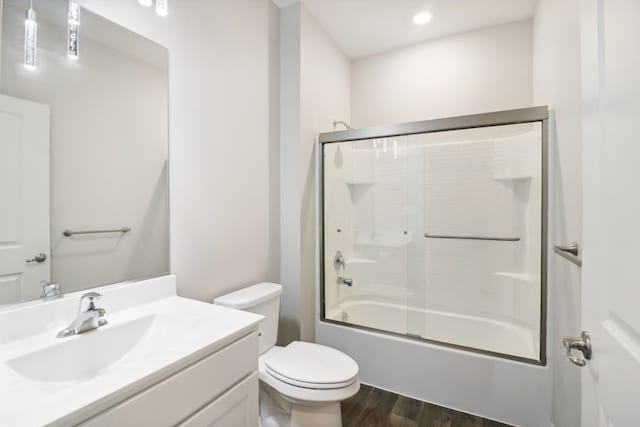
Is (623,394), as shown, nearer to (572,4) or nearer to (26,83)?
(572,4)

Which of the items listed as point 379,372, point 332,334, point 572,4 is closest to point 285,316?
point 332,334

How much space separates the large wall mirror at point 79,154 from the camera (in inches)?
34.4

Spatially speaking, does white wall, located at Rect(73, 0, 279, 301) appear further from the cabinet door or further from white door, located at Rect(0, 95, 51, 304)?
the cabinet door

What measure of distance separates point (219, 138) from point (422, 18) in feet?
6.14

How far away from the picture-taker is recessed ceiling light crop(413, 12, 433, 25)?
214cm

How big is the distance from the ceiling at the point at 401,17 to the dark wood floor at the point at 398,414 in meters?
2.71

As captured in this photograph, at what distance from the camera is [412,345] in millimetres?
1817

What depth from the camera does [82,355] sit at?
859mm

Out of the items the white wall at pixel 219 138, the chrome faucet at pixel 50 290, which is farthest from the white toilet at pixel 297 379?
the chrome faucet at pixel 50 290

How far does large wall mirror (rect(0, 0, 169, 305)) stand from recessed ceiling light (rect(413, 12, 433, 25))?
189 cm

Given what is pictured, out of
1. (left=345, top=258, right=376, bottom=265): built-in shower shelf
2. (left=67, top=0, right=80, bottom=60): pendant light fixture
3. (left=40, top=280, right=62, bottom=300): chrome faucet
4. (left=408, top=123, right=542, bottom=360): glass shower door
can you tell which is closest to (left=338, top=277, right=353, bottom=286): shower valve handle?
(left=345, top=258, right=376, bottom=265): built-in shower shelf

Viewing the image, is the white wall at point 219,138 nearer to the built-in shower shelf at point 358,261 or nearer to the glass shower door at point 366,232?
the glass shower door at point 366,232

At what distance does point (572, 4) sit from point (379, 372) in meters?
2.20

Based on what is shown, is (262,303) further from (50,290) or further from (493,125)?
(493,125)
